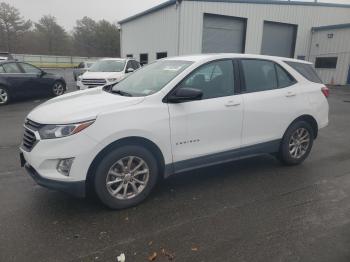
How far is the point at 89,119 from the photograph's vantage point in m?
3.34

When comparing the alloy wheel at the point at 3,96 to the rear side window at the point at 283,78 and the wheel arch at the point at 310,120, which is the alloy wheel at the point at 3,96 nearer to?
the rear side window at the point at 283,78

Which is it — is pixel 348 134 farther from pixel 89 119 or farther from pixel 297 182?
pixel 89 119

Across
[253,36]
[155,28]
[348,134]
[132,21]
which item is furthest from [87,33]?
[348,134]

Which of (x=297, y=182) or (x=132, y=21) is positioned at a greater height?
(x=132, y=21)

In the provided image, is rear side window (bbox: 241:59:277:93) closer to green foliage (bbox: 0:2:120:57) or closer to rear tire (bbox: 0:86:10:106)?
rear tire (bbox: 0:86:10:106)

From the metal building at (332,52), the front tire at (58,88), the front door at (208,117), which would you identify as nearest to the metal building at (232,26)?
the metal building at (332,52)

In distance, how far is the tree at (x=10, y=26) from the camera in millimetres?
52688

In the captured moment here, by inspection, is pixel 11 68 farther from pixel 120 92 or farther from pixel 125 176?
pixel 125 176

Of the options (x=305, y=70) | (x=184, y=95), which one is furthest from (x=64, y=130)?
(x=305, y=70)

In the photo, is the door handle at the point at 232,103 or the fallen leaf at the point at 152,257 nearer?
the fallen leaf at the point at 152,257

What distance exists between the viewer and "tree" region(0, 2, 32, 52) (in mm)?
52688

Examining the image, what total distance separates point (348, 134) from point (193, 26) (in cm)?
1272

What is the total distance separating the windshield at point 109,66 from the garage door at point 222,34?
7577 millimetres

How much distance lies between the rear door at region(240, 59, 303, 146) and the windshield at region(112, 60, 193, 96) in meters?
1.00
